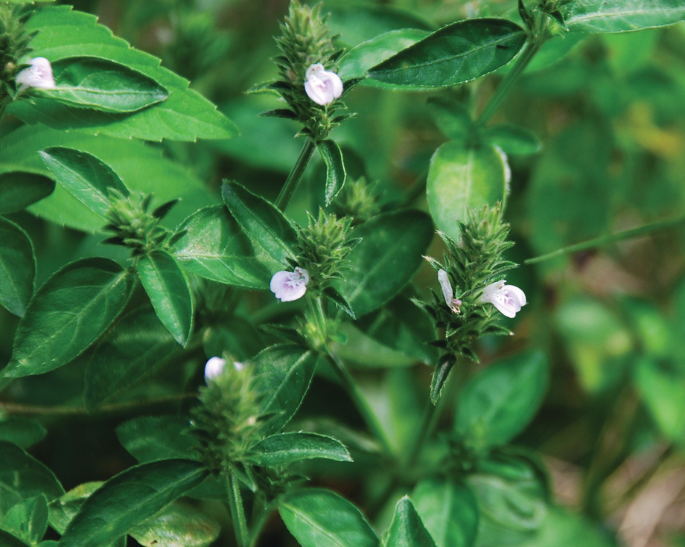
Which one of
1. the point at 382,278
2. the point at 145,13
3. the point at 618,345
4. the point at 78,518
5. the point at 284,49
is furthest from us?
the point at 618,345

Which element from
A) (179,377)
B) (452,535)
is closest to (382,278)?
(452,535)

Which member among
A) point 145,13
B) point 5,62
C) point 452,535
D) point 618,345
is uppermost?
point 145,13

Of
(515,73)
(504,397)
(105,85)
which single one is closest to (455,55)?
(515,73)

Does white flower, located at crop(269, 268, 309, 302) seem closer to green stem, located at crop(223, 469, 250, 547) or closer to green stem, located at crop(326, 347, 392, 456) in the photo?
green stem, located at crop(326, 347, 392, 456)

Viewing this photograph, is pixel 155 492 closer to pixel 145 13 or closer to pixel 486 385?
pixel 486 385

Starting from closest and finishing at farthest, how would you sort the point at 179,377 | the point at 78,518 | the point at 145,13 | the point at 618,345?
the point at 78,518, the point at 179,377, the point at 145,13, the point at 618,345
